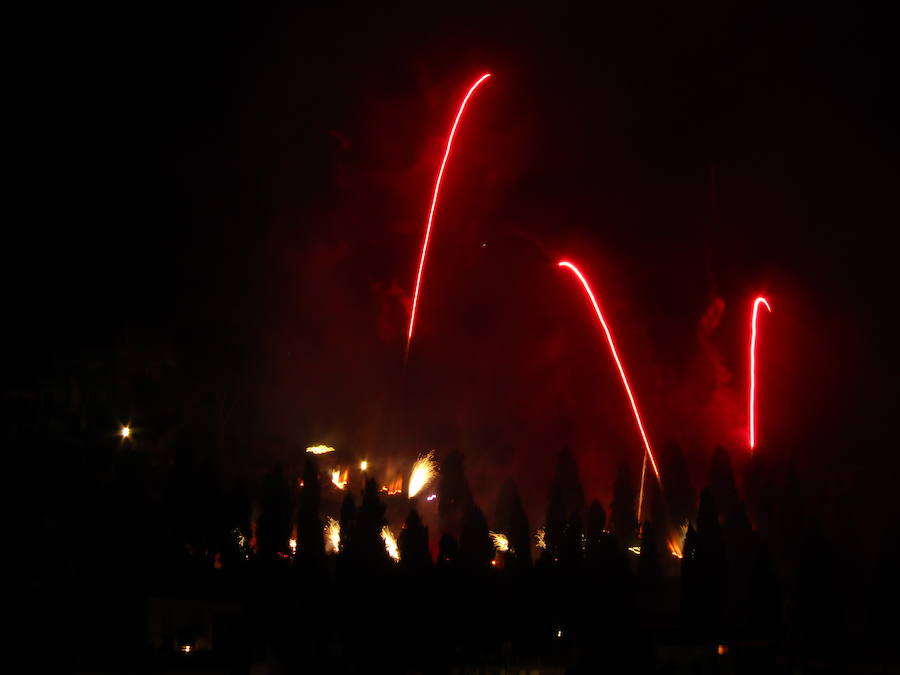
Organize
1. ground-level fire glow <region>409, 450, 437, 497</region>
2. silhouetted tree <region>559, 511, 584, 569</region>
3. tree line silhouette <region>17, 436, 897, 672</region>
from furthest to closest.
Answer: ground-level fire glow <region>409, 450, 437, 497</region> → silhouetted tree <region>559, 511, 584, 569</region> → tree line silhouette <region>17, 436, 897, 672</region>

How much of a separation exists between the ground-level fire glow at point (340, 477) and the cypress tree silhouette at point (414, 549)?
15.8 meters

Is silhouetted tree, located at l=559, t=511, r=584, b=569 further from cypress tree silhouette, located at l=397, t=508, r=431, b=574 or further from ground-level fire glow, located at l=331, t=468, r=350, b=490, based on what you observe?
ground-level fire glow, located at l=331, t=468, r=350, b=490

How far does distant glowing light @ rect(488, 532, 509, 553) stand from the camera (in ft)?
138

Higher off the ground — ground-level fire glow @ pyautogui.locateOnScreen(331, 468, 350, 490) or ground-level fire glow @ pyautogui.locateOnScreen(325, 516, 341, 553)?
ground-level fire glow @ pyautogui.locateOnScreen(331, 468, 350, 490)

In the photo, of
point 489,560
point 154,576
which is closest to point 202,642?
point 154,576

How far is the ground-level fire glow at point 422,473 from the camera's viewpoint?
49000mm

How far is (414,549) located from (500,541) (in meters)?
10.8

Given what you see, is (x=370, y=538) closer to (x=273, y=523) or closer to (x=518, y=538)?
(x=273, y=523)

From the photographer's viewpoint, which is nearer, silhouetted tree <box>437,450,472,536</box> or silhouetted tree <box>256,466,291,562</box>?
silhouetted tree <box>256,466,291,562</box>

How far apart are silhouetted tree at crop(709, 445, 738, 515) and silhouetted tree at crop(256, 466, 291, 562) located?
20291 mm

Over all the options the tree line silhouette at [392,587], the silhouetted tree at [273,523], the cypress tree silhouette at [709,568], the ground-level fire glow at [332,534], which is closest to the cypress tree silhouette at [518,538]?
the tree line silhouette at [392,587]

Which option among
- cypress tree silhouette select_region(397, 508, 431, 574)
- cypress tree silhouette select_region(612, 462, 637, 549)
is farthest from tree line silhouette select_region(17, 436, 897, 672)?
cypress tree silhouette select_region(612, 462, 637, 549)

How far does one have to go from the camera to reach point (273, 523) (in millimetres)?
35594

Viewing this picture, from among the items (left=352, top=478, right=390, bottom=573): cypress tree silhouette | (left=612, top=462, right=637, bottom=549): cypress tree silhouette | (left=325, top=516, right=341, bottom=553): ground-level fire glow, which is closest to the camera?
(left=352, top=478, right=390, bottom=573): cypress tree silhouette
